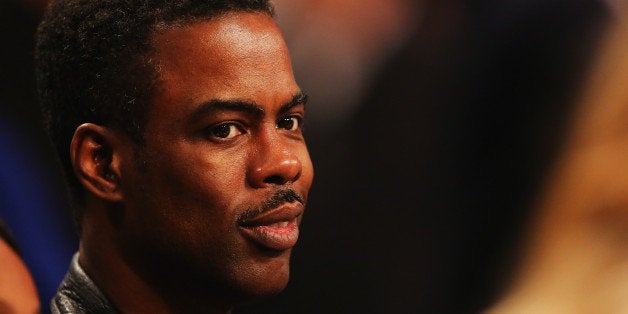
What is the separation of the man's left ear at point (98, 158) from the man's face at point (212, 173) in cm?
2

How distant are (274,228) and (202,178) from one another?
13cm

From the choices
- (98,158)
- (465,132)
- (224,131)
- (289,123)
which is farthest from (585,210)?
(98,158)

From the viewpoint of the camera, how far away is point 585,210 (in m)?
2.19

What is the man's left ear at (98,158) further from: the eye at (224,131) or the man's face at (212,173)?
the eye at (224,131)

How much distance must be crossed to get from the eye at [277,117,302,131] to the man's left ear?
0.79 feet

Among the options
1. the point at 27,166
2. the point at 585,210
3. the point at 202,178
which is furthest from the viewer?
the point at 585,210

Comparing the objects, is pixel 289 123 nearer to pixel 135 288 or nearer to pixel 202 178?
pixel 202 178

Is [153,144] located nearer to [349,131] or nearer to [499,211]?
[349,131]

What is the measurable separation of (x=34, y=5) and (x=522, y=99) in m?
1.23

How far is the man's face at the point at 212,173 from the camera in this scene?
1188 mm

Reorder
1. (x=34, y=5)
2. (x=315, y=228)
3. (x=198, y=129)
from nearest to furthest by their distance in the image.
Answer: (x=198, y=129) < (x=34, y=5) < (x=315, y=228)

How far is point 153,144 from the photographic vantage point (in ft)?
3.92

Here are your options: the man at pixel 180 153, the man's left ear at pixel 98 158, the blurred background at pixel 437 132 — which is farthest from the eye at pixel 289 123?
the blurred background at pixel 437 132

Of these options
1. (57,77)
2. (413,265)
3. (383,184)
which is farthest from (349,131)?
(57,77)
